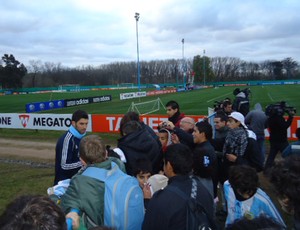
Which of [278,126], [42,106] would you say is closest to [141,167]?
[278,126]

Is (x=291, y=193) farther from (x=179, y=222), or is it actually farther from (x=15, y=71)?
(x=15, y=71)

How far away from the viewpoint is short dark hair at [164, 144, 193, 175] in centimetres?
274

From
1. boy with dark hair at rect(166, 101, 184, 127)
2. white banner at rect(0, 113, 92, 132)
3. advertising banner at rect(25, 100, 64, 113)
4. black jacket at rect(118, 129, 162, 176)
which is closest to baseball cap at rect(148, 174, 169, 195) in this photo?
black jacket at rect(118, 129, 162, 176)

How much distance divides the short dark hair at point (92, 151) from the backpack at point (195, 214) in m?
0.73

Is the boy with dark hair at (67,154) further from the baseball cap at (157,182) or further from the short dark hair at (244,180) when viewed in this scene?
the short dark hair at (244,180)

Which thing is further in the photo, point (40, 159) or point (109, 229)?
point (40, 159)

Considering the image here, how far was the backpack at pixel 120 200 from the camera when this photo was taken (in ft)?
7.98

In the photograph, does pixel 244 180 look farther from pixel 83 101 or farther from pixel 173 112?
pixel 83 101

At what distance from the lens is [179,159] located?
2756 millimetres

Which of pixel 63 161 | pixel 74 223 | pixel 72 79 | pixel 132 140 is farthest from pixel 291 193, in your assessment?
pixel 72 79

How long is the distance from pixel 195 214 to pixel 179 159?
0.54m

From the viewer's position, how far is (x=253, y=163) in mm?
4828

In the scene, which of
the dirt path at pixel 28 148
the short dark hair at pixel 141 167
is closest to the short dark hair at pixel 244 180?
the short dark hair at pixel 141 167

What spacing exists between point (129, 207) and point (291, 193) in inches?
51.0
